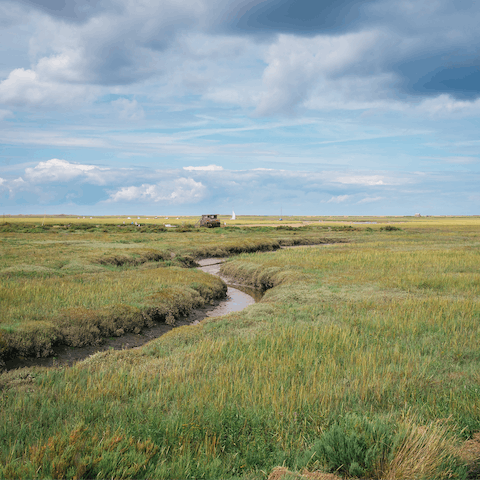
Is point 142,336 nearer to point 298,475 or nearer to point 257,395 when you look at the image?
point 257,395

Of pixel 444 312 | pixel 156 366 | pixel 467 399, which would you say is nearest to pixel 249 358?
pixel 156 366

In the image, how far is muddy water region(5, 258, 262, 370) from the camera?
36.9 ft

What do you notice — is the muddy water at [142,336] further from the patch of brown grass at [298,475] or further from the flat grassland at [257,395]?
the patch of brown grass at [298,475]

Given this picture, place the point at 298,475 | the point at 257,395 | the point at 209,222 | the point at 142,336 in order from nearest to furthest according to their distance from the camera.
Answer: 1. the point at 298,475
2. the point at 257,395
3. the point at 142,336
4. the point at 209,222

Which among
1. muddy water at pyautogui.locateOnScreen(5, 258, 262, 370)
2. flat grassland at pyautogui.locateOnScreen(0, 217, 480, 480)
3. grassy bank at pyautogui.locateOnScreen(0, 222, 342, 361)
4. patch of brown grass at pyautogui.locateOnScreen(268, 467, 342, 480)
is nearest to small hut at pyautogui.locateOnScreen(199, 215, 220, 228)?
grassy bank at pyautogui.locateOnScreen(0, 222, 342, 361)

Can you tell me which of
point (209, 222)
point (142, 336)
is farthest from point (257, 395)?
point (209, 222)

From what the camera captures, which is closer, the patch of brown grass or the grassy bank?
the patch of brown grass

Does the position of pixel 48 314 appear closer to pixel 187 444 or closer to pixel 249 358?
pixel 249 358

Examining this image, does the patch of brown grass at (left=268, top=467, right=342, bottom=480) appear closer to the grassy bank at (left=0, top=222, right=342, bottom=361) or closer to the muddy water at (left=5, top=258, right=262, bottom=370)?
the muddy water at (left=5, top=258, right=262, bottom=370)

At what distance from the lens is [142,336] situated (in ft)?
47.9

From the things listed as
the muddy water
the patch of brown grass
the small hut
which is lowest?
the muddy water

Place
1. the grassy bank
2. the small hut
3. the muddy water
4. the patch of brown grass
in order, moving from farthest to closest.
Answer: the small hut < the grassy bank < the muddy water < the patch of brown grass

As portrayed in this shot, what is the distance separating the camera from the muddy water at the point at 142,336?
11.3 meters

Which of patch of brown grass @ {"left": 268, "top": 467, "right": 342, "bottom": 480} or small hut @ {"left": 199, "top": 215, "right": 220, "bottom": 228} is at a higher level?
small hut @ {"left": 199, "top": 215, "right": 220, "bottom": 228}
